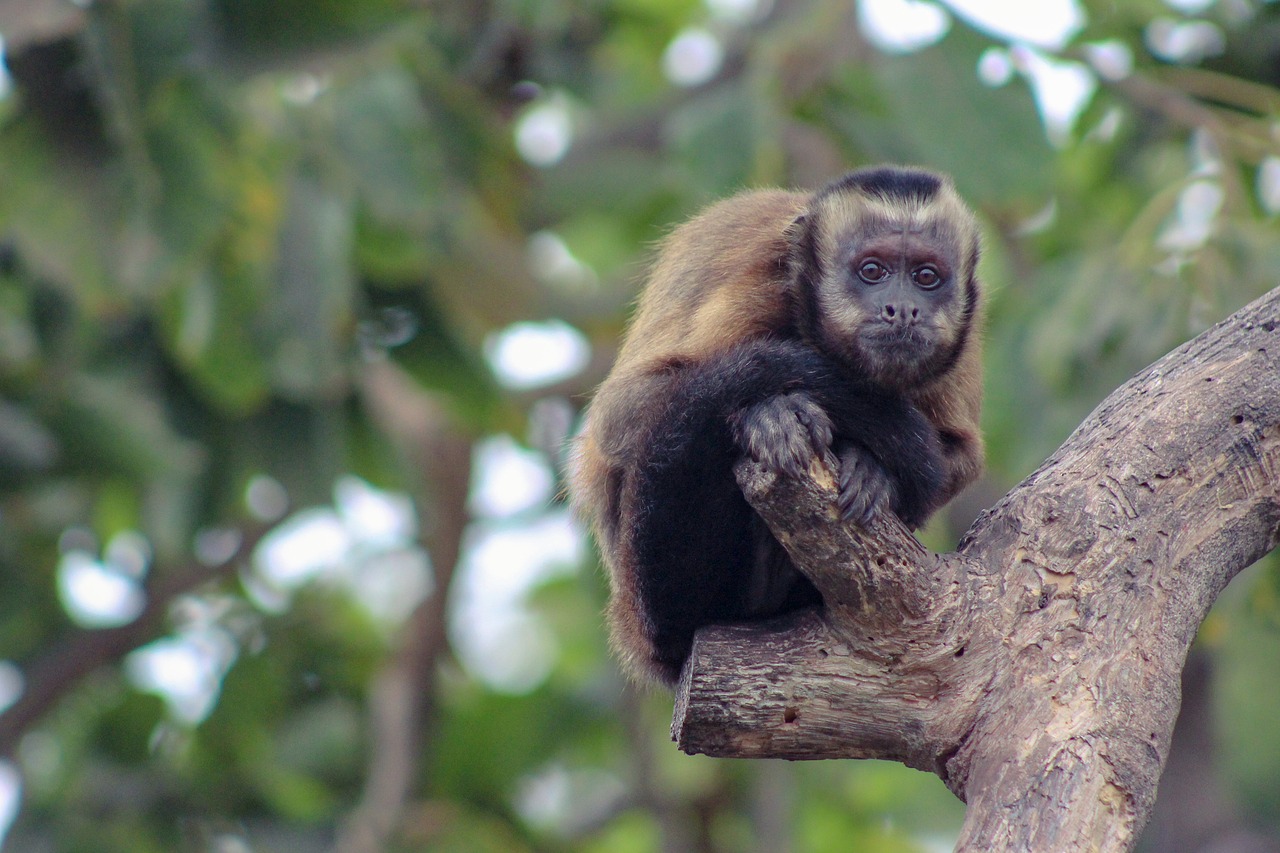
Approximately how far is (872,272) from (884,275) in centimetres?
A: 3

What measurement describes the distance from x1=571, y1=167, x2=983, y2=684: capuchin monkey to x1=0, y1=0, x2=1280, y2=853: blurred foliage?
1439 mm

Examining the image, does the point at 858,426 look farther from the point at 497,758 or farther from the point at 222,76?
the point at 497,758

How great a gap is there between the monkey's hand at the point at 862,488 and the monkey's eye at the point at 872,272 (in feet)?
2.42

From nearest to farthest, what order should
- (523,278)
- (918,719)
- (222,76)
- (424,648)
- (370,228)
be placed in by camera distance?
1. (918,719)
2. (222,76)
3. (370,228)
4. (523,278)
5. (424,648)

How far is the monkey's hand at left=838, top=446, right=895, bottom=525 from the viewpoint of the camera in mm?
2848

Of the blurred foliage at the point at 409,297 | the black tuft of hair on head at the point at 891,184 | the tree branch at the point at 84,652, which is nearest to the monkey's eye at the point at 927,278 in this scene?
the black tuft of hair on head at the point at 891,184

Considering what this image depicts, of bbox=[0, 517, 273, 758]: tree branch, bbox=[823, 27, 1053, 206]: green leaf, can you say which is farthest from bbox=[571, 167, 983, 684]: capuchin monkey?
bbox=[0, 517, 273, 758]: tree branch

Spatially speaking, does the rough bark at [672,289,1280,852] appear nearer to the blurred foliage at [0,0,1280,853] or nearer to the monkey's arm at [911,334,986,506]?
the monkey's arm at [911,334,986,506]

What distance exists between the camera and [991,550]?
303 centimetres

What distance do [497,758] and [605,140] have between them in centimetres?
356

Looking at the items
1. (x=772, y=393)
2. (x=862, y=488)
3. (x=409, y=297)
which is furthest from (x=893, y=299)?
(x=409, y=297)

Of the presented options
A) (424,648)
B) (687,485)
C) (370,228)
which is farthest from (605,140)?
(687,485)

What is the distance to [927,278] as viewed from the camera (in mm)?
3686

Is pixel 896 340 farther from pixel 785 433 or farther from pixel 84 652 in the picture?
pixel 84 652
